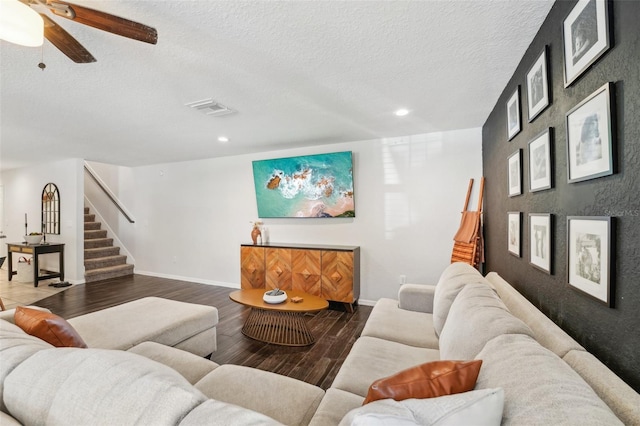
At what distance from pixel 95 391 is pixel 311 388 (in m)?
0.92

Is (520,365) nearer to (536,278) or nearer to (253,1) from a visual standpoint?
(536,278)

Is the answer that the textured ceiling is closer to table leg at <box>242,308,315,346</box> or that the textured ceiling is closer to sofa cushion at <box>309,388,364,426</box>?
sofa cushion at <box>309,388,364,426</box>

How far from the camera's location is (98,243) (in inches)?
246

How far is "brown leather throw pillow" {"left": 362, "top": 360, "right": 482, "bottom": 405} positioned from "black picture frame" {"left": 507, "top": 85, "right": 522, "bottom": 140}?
6.04 ft

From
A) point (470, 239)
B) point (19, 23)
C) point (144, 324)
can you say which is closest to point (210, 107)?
point (19, 23)

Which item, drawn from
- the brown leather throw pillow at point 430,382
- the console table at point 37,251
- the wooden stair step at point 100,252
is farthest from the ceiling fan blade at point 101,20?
the wooden stair step at point 100,252

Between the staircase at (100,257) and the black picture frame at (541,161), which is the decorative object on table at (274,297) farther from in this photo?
the staircase at (100,257)

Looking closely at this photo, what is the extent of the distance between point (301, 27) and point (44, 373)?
6.20 ft

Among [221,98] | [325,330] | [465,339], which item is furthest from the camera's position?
[325,330]

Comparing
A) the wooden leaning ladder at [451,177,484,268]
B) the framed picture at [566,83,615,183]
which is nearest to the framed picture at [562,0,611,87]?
the framed picture at [566,83,615,183]

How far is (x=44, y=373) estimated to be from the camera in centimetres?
80

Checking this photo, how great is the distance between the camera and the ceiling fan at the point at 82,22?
1.26 metres

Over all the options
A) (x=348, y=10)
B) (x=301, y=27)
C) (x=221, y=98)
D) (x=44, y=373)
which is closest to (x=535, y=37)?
(x=348, y=10)

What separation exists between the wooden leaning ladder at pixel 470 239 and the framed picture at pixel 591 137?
216 centimetres
